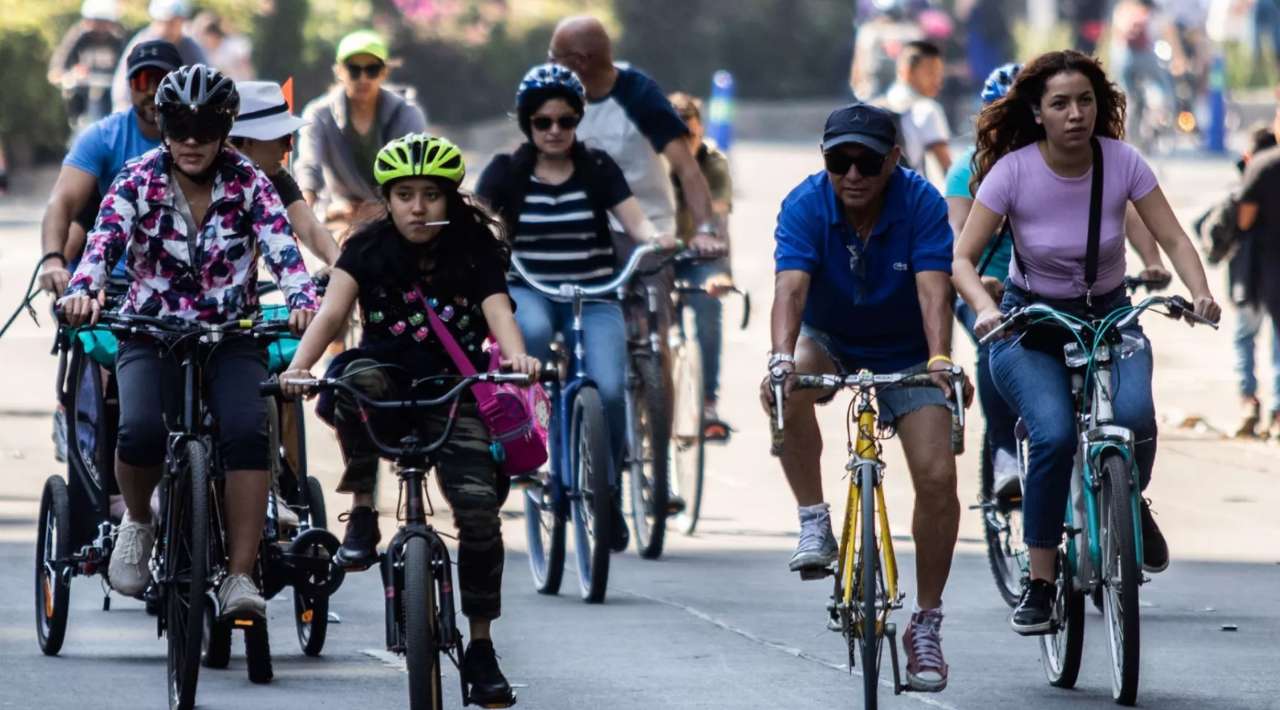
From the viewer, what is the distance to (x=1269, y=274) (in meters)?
14.7

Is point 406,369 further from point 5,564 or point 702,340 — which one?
point 702,340

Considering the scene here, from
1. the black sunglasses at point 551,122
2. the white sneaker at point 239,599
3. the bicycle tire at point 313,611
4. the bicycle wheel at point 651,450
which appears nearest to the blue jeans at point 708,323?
the bicycle wheel at point 651,450

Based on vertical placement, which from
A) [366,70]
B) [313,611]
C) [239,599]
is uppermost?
[366,70]

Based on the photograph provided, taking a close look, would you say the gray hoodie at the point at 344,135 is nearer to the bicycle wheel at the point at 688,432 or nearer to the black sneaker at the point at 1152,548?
the bicycle wheel at the point at 688,432

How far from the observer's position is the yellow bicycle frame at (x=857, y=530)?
290 inches

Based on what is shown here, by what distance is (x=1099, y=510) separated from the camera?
7.98 m

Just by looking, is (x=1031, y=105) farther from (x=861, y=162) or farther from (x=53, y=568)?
(x=53, y=568)

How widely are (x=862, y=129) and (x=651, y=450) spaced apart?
3.58 m

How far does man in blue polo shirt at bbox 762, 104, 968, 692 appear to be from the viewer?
7660mm

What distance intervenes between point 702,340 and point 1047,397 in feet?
20.5

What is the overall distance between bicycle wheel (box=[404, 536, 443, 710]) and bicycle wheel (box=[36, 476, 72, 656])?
2085mm

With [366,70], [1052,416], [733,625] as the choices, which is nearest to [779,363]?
[1052,416]

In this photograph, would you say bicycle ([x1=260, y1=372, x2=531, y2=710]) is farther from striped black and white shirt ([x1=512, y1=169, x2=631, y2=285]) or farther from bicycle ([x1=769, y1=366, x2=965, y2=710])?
striped black and white shirt ([x1=512, y1=169, x2=631, y2=285])

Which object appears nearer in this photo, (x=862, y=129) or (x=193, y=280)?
(x=862, y=129)
